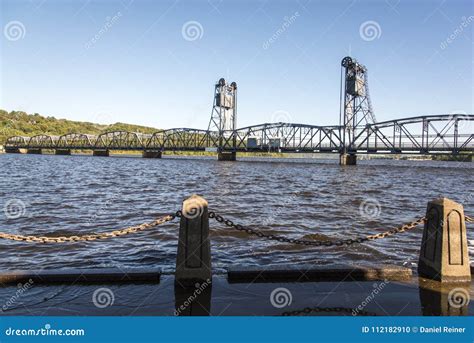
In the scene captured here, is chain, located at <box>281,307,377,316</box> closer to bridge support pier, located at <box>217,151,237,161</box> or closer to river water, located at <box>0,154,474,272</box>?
river water, located at <box>0,154,474,272</box>

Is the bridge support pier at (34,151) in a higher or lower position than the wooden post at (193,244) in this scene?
higher

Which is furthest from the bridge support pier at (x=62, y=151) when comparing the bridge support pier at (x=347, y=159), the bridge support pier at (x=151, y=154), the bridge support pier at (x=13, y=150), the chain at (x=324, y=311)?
the chain at (x=324, y=311)

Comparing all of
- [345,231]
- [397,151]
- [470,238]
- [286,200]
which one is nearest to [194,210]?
[345,231]

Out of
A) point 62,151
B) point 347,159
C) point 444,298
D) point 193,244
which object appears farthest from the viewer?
point 62,151

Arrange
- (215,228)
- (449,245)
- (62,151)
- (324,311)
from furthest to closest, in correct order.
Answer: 1. (62,151)
2. (215,228)
3. (449,245)
4. (324,311)

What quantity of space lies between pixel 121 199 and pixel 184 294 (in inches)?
677

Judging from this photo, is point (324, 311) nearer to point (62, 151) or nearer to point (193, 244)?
point (193, 244)

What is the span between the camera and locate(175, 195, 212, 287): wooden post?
668 cm

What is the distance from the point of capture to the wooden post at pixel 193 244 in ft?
21.9

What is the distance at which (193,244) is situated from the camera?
6.78m

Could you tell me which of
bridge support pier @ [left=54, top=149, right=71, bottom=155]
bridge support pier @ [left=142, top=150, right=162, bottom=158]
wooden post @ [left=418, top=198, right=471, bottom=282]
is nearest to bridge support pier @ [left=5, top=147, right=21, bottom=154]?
bridge support pier @ [left=54, top=149, right=71, bottom=155]

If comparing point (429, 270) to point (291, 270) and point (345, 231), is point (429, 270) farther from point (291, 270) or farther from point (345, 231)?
point (345, 231)

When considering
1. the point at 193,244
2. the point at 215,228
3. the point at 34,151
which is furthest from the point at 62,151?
the point at 193,244

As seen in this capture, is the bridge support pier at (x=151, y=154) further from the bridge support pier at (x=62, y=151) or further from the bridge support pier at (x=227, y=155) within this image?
the bridge support pier at (x=62, y=151)
